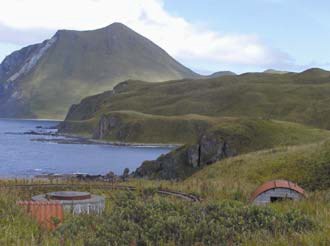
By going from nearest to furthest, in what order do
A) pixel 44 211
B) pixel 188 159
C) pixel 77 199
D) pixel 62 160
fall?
pixel 44 211, pixel 77 199, pixel 188 159, pixel 62 160

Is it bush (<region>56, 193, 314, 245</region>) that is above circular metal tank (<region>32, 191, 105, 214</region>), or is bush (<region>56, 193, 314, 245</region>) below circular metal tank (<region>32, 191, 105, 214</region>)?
above

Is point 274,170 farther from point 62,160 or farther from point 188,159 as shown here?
point 62,160

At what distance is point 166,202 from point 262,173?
2657cm

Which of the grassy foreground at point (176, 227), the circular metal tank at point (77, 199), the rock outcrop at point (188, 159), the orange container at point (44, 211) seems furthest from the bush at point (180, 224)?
the rock outcrop at point (188, 159)

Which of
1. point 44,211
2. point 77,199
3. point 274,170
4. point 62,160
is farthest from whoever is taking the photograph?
point 62,160

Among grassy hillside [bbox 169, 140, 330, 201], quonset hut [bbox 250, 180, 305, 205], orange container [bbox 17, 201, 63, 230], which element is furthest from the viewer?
grassy hillside [bbox 169, 140, 330, 201]

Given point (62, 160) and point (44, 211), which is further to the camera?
point (62, 160)

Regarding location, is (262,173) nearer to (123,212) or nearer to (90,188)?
(90,188)

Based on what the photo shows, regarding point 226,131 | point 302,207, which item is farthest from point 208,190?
point 226,131

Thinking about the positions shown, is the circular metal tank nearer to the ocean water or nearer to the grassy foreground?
the grassy foreground

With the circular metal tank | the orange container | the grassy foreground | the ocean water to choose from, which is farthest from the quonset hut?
the ocean water

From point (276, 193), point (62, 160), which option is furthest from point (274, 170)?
point (62, 160)

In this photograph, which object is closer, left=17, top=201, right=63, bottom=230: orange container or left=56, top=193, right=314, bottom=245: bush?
left=56, top=193, right=314, bottom=245: bush

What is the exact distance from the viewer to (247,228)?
35.9 ft
